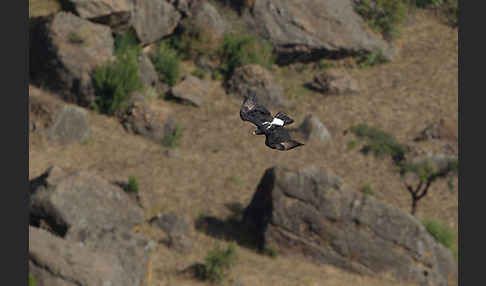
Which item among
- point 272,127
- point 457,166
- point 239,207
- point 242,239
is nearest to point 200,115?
point 239,207

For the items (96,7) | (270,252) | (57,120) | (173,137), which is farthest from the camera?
(96,7)

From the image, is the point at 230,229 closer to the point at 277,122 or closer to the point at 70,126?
the point at 70,126

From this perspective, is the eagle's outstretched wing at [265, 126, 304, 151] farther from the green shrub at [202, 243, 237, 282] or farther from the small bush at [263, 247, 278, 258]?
the small bush at [263, 247, 278, 258]

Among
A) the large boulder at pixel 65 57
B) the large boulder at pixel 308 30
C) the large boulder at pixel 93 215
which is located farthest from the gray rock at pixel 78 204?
the large boulder at pixel 308 30

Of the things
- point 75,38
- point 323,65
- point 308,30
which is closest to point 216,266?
point 75,38

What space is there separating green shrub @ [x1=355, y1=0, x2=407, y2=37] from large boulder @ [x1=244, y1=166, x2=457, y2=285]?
70.2ft

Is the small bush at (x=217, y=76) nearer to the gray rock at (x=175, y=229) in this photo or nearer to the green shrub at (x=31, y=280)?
the gray rock at (x=175, y=229)

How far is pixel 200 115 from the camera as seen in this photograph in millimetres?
28375

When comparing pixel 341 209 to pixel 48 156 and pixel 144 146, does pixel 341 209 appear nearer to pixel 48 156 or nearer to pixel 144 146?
pixel 144 146

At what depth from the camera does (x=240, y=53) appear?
31656 mm

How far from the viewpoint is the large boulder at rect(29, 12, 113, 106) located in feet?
83.1

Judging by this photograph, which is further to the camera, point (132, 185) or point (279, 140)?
point (132, 185)

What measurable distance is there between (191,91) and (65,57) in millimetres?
6878

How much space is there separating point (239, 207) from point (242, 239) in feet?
7.56
